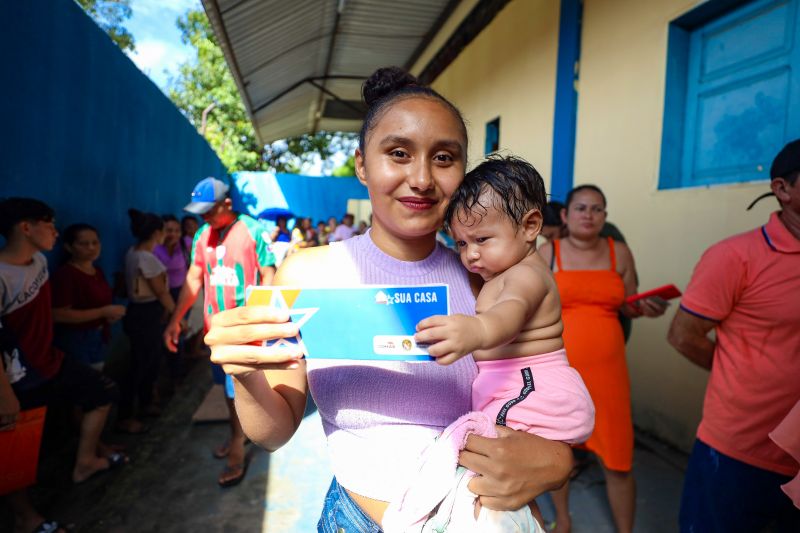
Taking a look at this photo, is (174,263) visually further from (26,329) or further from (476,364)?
(476,364)

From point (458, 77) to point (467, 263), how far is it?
7750 mm

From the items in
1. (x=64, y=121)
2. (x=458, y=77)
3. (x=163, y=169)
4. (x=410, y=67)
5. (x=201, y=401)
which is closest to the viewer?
(x=64, y=121)

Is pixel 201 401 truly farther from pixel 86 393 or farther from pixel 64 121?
pixel 64 121

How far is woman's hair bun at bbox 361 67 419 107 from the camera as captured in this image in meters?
1.33

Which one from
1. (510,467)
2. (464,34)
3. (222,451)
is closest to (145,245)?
(222,451)

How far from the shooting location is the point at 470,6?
7.11 meters

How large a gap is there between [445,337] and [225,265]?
273 centimetres

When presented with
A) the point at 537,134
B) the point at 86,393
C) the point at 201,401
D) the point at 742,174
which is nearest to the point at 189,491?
the point at 86,393

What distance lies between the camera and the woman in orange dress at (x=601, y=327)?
242 cm

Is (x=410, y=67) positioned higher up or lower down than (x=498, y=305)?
higher up

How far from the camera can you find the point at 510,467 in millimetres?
989

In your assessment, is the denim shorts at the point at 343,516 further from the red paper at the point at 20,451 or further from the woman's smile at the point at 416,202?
the red paper at the point at 20,451

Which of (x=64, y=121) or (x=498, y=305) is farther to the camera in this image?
(x=64, y=121)

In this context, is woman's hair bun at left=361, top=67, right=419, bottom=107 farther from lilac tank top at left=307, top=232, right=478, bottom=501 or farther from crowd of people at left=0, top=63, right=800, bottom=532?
lilac tank top at left=307, top=232, right=478, bottom=501
